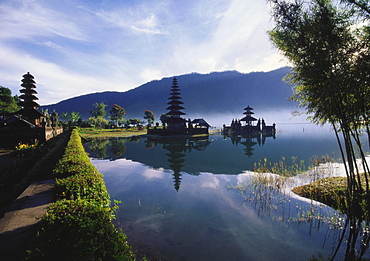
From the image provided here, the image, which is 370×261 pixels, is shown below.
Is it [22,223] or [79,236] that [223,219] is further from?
[22,223]

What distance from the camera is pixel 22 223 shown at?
13.4 feet

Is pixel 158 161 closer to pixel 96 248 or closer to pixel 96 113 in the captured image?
pixel 96 248

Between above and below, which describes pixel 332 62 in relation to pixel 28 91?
below

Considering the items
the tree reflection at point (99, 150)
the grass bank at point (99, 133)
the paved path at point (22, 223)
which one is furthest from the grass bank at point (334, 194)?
the grass bank at point (99, 133)

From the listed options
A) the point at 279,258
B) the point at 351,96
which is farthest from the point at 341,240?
the point at 351,96

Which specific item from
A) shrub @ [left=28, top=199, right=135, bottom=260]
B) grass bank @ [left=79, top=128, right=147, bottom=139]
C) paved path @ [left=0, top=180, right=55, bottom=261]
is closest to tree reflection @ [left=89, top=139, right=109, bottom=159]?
paved path @ [left=0, top=180, right=55, bottom=261]

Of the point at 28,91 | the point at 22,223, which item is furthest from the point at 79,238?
the point at 28,91

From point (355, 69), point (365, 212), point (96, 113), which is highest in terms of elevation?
point (96, 113)

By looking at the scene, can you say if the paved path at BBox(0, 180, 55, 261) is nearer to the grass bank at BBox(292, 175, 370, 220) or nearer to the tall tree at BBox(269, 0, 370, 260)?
the tall tree at BBox(269, 0, 370, 260)

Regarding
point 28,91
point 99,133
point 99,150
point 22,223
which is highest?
point 28,91

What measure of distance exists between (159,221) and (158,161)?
10.6m

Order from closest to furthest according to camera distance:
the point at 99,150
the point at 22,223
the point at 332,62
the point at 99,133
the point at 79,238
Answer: the point at 79,238, the point at 22,223, the point at 332,62, the point at 99,150, the point at 99,133

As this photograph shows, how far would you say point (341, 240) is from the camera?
5.12 m

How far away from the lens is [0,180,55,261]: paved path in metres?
3.21
